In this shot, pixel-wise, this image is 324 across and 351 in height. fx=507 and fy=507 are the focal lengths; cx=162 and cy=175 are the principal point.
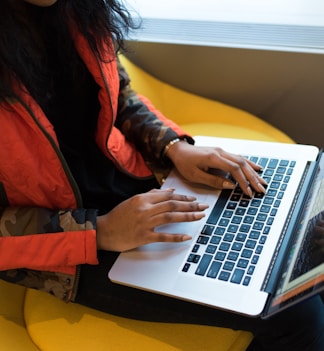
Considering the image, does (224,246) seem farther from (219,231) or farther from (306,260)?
(306,260)

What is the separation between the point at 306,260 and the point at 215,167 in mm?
308

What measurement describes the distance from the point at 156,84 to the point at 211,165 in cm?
57

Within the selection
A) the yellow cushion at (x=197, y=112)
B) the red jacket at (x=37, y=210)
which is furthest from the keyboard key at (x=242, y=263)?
the yellow cushion at (x=197, y=112)

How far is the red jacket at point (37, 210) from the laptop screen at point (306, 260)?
0.33 meters

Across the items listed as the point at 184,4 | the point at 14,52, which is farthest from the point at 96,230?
the point at 184,4

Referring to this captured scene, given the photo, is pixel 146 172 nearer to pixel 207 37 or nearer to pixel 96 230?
pixel 96 230

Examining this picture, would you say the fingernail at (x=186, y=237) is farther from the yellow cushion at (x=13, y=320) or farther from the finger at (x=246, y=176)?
the yellow cushion at (x=13, y=320)

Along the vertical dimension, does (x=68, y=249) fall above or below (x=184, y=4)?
below

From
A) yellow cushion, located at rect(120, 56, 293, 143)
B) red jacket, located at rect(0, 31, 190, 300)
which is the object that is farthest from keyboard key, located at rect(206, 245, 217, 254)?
yellow cushion, located at rect(120, 56, 293, 143)

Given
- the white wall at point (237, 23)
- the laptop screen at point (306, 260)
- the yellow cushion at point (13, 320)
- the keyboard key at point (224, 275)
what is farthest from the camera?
the white wall at point (237, 23)

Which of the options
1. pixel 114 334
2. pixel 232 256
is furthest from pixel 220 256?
pixel 114 334

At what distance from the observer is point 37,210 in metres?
0.92

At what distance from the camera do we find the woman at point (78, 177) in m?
0.88

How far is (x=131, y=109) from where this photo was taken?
3.86ft
